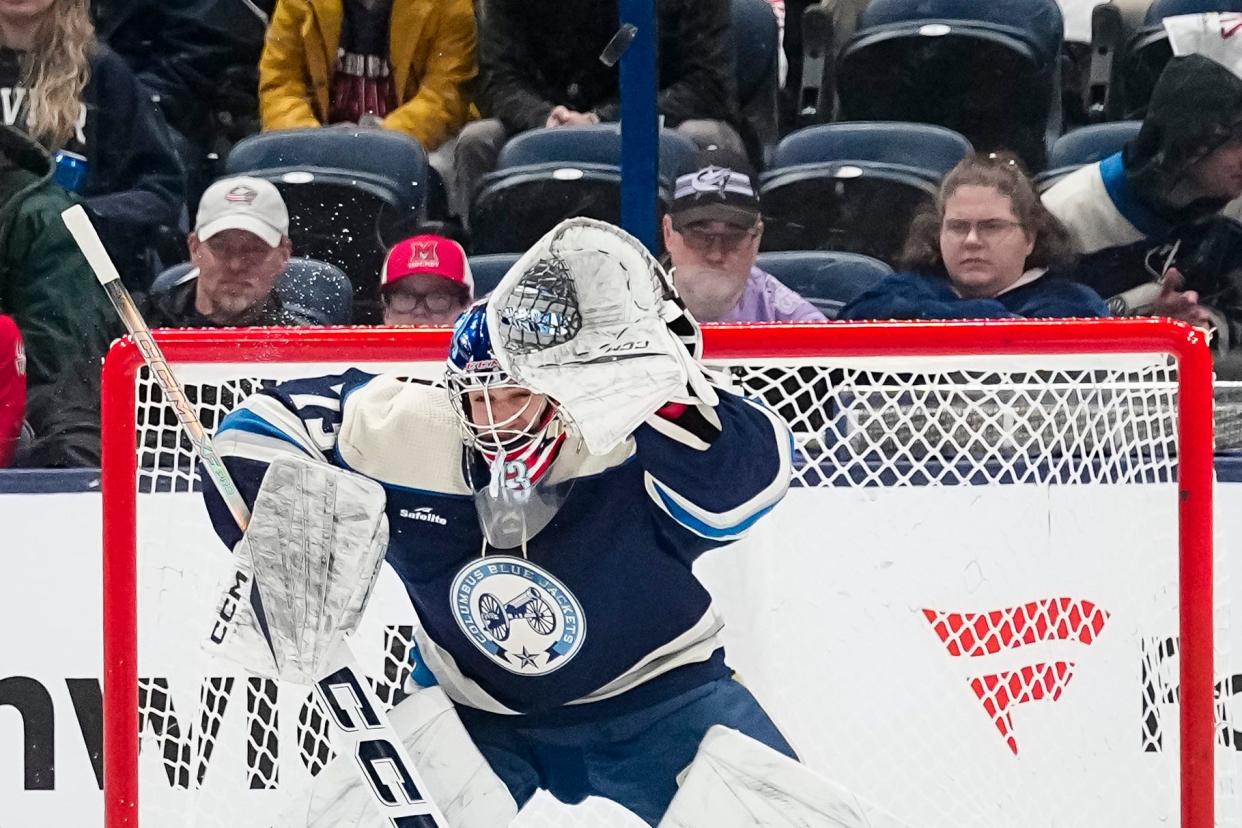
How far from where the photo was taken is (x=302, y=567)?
5.58 feet

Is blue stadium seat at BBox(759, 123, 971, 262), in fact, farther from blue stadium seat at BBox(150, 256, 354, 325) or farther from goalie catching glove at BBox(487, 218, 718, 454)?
goalie catching glove at BBox(487, 218, 718, 454)

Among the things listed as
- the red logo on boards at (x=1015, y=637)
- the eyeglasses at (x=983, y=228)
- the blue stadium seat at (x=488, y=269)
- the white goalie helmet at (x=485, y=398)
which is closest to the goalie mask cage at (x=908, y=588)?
the red logo on boards at (x=1015, y=637)

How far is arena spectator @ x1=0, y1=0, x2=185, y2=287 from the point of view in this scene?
9.01 ft

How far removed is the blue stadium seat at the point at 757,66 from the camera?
3004mm

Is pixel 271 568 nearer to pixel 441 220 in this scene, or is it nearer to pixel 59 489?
pixel 59 489

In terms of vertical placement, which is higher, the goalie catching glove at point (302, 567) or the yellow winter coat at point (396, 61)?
the yellow winter coat at point (396, 61)

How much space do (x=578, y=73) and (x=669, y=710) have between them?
4.88ft

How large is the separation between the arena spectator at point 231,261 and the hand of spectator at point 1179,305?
1.26m

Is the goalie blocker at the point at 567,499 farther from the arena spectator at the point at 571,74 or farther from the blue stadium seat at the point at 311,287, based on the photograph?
the arena spectator at the point at 571,74

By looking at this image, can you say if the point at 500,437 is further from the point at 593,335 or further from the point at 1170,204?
the point at 1170,204

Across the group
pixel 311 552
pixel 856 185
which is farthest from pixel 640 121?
pixel 856 185

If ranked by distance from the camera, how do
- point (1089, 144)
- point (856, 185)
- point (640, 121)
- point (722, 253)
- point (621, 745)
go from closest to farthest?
point (621, 745), point (640, 121), point (722, 253), point (856, 185), point (1089, 144)

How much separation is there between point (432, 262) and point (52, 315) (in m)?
0.56

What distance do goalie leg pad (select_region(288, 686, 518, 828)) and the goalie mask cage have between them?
4 cm
